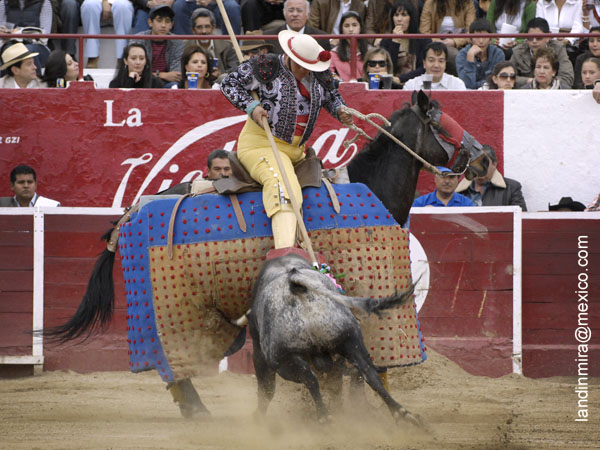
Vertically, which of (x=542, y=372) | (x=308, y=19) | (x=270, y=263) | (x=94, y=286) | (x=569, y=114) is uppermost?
(x=308, y=19)

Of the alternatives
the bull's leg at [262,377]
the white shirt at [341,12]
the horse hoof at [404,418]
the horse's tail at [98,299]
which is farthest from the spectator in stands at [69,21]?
the horse hoof at [404,418]

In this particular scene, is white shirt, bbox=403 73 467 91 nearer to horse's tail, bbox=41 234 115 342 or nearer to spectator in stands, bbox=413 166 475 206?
spectator in stands, bbox=413 166 475 206

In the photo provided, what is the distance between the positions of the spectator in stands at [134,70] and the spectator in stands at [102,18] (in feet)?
3.08

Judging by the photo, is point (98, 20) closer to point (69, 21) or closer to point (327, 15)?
point (69, 21)

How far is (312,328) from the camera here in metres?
4.01

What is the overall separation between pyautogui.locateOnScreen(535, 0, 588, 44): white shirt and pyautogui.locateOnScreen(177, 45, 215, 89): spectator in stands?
10.0ft

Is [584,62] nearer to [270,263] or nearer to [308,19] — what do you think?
[308,19]

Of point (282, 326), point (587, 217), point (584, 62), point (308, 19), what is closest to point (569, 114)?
point (584, 62)

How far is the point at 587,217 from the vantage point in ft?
23.7

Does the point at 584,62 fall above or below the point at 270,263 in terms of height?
above

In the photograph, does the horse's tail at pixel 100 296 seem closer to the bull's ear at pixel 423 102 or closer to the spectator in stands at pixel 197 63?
the bull's ear at pixel 423 102

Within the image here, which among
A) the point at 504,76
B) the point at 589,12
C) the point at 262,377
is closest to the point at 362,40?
the point at 504,76

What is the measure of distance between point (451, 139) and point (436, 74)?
3.02m

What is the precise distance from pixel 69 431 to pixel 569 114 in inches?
187
